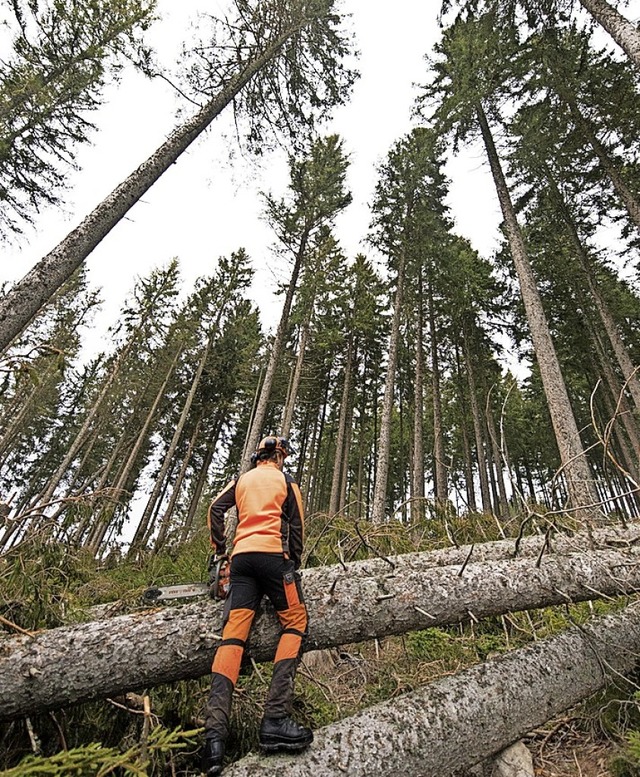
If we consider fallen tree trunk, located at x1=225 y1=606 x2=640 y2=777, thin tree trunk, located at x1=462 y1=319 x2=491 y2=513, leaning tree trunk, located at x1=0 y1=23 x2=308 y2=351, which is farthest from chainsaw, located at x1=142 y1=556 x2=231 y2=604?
thin tree trunk, located at x1=462 y1=319 x2=491 y2=513

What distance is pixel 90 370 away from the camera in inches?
1064

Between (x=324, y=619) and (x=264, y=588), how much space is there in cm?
48

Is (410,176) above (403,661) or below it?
above

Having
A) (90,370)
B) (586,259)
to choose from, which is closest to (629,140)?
(586,259)

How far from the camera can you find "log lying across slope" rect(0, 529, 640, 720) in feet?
7.73

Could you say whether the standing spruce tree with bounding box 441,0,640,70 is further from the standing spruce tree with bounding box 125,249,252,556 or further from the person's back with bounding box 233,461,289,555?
the standing spruce tree with bounding box 125,249,252,556

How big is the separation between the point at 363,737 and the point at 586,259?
16721mm

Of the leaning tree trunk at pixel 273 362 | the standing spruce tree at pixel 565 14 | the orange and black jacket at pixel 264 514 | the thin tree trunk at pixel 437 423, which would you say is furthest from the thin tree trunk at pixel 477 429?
the orange and black jacket at pixel 264 514

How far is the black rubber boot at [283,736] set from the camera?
2318 millimetres

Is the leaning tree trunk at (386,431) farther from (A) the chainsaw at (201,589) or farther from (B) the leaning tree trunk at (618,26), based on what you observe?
(B) the leaning tree trunk at (618,26)

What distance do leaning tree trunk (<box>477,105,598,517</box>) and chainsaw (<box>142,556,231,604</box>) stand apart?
175 inches

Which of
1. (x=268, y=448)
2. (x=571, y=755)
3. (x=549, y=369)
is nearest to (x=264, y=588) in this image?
(x=268, y=448)

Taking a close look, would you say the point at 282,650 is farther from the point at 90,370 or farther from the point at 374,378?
the point at 90,370

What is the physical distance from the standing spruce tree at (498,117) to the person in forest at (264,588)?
259 inches
